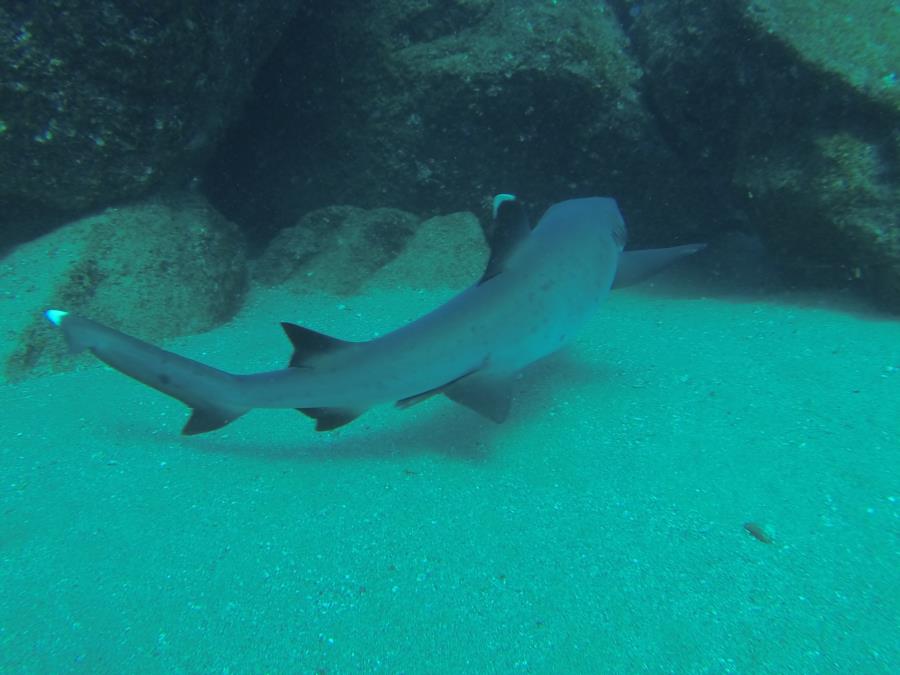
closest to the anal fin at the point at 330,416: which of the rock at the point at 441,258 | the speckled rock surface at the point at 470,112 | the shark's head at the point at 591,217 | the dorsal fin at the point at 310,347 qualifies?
the dorsal fin at the point at 310,347

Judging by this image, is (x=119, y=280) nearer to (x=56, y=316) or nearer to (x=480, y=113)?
(x=56, y=316)

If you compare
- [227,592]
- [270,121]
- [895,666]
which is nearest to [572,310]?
[895,666]

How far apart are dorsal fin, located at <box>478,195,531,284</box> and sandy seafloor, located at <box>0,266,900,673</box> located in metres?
1.06

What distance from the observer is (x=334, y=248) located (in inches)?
234

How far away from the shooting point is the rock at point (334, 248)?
5746mm

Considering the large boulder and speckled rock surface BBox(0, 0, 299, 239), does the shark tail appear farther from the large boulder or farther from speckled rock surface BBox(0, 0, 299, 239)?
the large boulder

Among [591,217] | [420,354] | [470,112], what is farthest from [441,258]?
[420,354]

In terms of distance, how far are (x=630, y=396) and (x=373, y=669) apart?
2.49m

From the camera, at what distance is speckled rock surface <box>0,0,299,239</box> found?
376cm

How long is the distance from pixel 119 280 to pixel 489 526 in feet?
13.3

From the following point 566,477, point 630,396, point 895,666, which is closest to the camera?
point 895,666

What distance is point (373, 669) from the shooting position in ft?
6.58

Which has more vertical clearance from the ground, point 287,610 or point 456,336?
point 456,336

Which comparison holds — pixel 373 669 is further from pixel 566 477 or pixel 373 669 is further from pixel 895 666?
pixel 895 666
